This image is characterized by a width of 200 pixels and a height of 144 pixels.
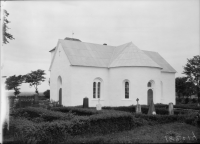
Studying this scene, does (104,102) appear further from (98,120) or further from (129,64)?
(98,120)

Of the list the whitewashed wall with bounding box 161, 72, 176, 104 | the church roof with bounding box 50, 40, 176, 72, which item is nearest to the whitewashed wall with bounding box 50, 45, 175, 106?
the church roof with bounding box 50, 40, 176, 72

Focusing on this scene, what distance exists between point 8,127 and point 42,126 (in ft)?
4.49

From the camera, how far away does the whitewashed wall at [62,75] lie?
23.3 metres

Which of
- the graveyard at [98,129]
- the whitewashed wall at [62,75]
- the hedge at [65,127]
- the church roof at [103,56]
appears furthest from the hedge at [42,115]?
the church roof at [103,56]

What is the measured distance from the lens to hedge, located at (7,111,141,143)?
336 inches

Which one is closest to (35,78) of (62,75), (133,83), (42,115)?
(62,75)

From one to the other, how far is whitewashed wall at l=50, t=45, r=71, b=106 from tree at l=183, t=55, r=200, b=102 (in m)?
20.3

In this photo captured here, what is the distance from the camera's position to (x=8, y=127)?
28.5ft

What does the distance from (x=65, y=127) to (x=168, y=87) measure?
2261 cm

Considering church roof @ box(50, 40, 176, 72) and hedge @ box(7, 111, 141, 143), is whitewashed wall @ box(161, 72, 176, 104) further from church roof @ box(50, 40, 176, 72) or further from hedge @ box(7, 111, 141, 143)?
hedge @ box(7, 111, 141, 143)

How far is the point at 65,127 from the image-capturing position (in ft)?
32.6

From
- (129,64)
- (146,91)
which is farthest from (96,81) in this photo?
(146,91)

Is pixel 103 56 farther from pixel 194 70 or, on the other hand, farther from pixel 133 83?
pixel 194 70

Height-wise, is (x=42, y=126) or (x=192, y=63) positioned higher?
(x=192, y=63)
